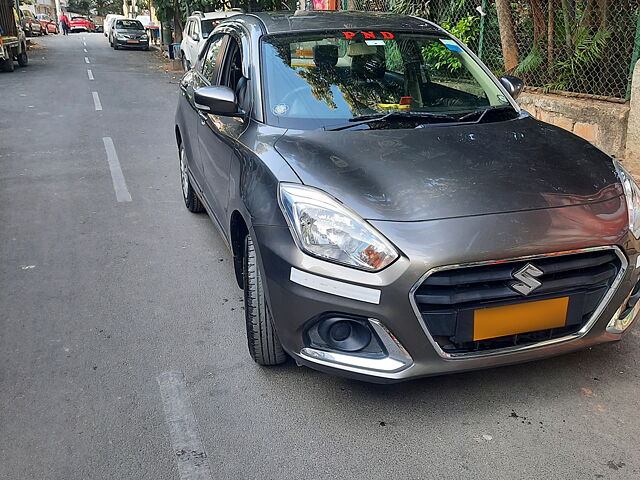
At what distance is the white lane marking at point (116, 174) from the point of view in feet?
21.0

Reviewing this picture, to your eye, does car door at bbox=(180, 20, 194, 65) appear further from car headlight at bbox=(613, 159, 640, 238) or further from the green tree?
the green tree

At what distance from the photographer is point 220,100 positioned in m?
3.59

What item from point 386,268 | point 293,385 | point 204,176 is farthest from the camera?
point 204,176

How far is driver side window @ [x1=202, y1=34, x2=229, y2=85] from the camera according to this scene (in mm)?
4600

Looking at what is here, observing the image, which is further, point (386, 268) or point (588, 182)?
point (588, 182)

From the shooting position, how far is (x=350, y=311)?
2.53 meters

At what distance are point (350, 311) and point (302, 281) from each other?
0.24 metres

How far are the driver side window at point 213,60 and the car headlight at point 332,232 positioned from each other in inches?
85.1

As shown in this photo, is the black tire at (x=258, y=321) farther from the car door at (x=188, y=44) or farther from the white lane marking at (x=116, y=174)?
the car door at (x=188, y=44)

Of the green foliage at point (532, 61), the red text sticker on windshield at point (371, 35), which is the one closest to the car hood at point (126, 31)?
the green foliage at point (532, 61)

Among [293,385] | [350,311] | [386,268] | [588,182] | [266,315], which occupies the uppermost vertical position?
[588,182]

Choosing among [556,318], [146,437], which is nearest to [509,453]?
[556,318]

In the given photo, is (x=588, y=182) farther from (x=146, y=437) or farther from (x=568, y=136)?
(x=146, y=437)

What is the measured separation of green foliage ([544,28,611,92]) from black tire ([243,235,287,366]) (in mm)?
5723
